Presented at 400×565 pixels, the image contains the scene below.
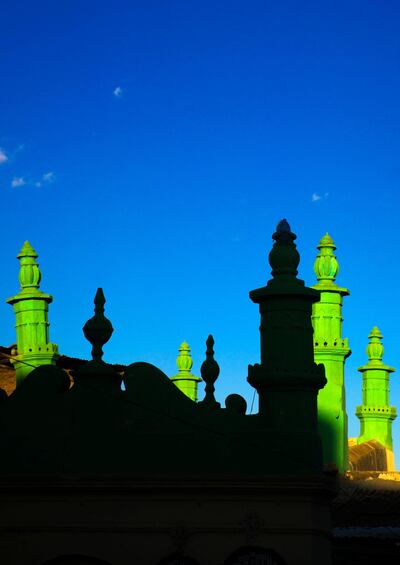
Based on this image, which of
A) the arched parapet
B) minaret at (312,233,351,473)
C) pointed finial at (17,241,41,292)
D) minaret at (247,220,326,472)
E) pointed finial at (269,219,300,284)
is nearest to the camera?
the arched parapet

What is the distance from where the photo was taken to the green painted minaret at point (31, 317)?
22750 mm

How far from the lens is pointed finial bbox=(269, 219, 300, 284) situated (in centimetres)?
1387

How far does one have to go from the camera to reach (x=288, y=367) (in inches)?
533

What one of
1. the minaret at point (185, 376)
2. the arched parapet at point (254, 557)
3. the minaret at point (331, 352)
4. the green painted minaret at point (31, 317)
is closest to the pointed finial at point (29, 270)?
the green painted minaret at point (31, 317)

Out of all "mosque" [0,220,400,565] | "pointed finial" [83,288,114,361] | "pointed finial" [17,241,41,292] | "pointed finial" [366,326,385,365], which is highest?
"pointed finial" [17,241,41,292]

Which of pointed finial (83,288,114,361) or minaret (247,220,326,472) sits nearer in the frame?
minaret (247,220,326,472)

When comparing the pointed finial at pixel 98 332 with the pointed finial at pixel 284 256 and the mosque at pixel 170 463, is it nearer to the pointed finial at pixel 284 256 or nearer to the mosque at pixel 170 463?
the mosque at pixel 170 463

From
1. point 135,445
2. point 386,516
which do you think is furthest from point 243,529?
point 386,516

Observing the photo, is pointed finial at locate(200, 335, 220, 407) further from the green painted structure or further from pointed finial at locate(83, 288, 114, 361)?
the green painted structure

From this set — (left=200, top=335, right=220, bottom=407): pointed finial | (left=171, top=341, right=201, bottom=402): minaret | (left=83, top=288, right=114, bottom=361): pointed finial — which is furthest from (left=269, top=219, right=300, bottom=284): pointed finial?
(left=171, top=341, right=201, bottom=402): minaret

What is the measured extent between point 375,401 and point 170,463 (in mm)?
18757

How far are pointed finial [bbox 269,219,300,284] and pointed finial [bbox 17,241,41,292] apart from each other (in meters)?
9.28

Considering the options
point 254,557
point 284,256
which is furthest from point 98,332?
point 254,557

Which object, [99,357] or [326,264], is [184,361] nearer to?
[326,264]
